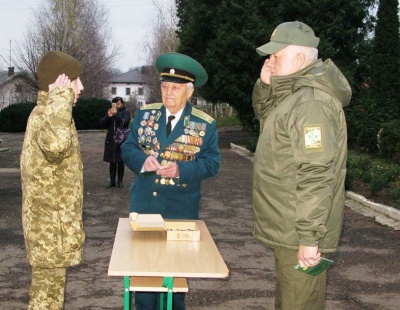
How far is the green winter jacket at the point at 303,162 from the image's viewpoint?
11.2 feet

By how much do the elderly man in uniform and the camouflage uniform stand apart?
72cm

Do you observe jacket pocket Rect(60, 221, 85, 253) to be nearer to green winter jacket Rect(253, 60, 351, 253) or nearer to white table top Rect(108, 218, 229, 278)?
white table top Rect(108, 218, 229, 278)

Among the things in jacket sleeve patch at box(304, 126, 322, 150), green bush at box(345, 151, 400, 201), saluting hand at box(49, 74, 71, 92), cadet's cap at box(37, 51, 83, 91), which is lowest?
green bush at box(345, 151, 400, 201)

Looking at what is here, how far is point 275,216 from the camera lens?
363 cm

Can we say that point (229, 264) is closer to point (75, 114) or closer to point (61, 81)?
point (61, 81)

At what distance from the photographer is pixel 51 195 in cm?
413

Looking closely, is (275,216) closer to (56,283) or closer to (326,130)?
(326,130)

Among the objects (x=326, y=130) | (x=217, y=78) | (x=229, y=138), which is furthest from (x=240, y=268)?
(x=229, y=138)

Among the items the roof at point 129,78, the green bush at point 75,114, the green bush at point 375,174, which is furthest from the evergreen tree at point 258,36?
the roof at point 129,78

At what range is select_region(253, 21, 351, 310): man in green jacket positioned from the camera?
3408mm

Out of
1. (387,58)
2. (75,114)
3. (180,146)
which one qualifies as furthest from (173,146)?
(75,114)

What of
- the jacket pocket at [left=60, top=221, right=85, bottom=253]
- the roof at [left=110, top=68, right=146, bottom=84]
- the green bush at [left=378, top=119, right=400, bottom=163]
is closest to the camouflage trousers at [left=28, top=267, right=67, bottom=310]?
the jacket pocket at [left=60, top=221, right=85, bottom=253]

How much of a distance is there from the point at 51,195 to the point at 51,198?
2 centimetres

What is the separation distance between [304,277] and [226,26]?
21984 millimetres
